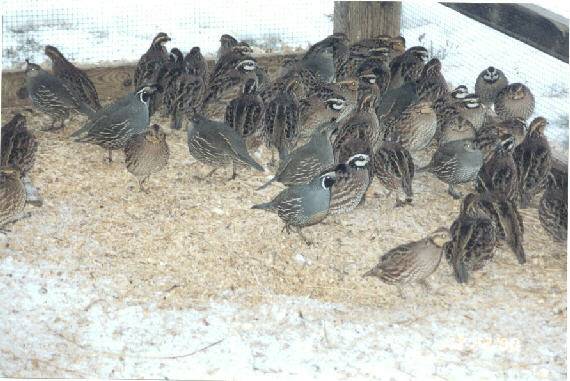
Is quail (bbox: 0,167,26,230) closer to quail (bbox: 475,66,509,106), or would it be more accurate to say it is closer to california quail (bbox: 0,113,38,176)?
california quail (bbox: 0,113,38,176)

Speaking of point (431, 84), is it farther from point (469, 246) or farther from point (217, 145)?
point (469, 246)

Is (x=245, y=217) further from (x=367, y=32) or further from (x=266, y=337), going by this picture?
(x=367, y=32)

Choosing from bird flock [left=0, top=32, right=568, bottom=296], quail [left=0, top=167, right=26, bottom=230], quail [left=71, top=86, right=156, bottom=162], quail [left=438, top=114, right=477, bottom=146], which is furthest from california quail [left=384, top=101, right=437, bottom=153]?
quail [left=0, top=167, right=26, bottom=230]

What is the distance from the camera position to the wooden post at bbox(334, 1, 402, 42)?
34.8 feet

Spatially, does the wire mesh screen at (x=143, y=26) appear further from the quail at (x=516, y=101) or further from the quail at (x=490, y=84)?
the quail at (x=516, y=101)

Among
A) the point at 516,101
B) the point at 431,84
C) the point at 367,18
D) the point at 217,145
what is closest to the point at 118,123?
the point at 217,145

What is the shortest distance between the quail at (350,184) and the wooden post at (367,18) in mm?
3218

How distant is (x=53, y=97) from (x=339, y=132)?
245 cm

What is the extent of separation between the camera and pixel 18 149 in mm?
7809

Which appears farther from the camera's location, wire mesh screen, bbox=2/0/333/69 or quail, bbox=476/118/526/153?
wire mesh screen, bbox=2/0/333/69

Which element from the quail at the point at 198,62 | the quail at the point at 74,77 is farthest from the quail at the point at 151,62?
the quail at the point at 74,77

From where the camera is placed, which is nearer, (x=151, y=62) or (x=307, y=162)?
(x=307, y=162)

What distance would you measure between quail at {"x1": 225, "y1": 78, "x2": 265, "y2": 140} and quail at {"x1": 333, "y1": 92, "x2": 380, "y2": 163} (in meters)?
0.68

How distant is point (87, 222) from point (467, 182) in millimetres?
3048
